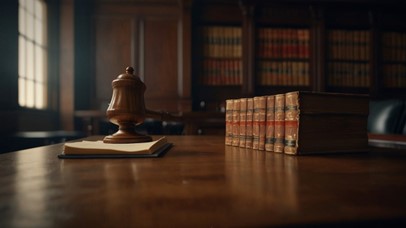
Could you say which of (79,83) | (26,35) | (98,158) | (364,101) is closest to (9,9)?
(26,35)

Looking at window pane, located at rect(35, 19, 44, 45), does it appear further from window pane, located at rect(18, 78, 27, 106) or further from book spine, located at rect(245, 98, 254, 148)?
book spine, located at rect(245, 98, 254, 148)

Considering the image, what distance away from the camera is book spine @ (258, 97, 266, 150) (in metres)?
0.81

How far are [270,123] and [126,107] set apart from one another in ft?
1.23

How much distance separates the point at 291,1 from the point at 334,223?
356cm

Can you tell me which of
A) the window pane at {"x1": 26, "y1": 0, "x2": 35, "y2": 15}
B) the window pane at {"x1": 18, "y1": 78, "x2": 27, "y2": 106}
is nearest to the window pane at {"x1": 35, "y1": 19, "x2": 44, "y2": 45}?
the window pane at {"x1": 26, "y1": 0, "x2": 35, "y2": 15}

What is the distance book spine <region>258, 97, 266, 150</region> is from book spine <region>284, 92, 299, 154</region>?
8 cm

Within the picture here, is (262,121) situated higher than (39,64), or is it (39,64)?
(39,64)

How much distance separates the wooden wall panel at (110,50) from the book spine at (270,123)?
2789 mm

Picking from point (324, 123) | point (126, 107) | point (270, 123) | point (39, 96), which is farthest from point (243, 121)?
point (39, 96)

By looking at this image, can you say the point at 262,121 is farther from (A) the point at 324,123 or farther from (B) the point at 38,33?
(B) the point at 38,33

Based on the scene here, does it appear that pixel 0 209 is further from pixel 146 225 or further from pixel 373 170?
pixel 373 170

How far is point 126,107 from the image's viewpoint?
798 mm

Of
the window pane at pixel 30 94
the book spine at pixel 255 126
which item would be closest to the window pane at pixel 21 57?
the window pane at pixel 30 94

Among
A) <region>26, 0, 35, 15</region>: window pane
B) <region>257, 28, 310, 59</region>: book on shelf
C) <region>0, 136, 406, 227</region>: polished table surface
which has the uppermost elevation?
<region>26, 0, 35, 15</region>: window pane
